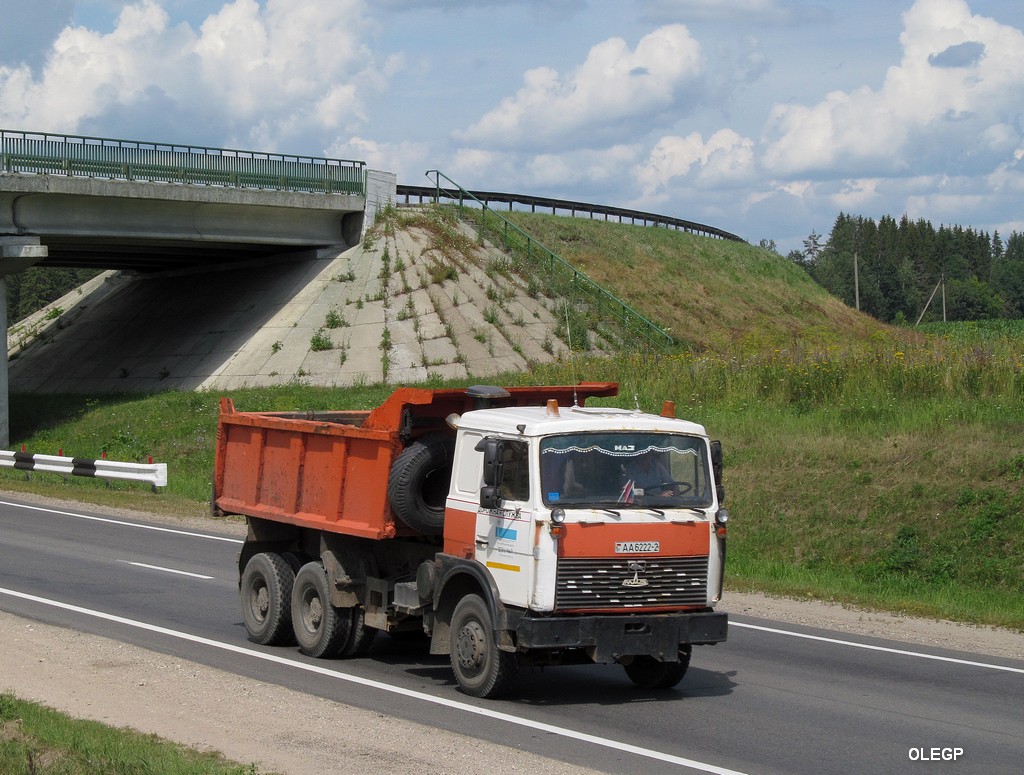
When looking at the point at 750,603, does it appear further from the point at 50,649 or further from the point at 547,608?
the point at 50,649

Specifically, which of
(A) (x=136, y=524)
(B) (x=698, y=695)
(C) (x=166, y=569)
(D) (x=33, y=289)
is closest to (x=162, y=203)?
(A) (x=136, y=524)

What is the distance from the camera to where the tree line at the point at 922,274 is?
154 meters

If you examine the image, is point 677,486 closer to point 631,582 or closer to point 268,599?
point 631,582

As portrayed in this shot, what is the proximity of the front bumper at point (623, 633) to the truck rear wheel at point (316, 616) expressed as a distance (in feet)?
8.77

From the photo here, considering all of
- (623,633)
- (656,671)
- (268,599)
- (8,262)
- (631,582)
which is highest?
(8,262)

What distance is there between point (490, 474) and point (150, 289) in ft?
130

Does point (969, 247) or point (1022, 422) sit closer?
point (1022, 422)

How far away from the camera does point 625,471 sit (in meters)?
9.75

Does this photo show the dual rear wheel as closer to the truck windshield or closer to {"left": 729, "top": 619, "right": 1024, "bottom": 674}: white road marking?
the truck windshield

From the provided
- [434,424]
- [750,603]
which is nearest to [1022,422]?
[750,603]

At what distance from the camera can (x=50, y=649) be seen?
37.1 ft

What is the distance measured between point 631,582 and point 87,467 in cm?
2316

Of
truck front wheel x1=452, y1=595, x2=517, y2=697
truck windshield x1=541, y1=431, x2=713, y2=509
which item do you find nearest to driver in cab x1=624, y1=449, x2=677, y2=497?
truck windshield x1=541, y1=431, x2=713, y2=509

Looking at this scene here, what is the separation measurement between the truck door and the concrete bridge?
26405mm
